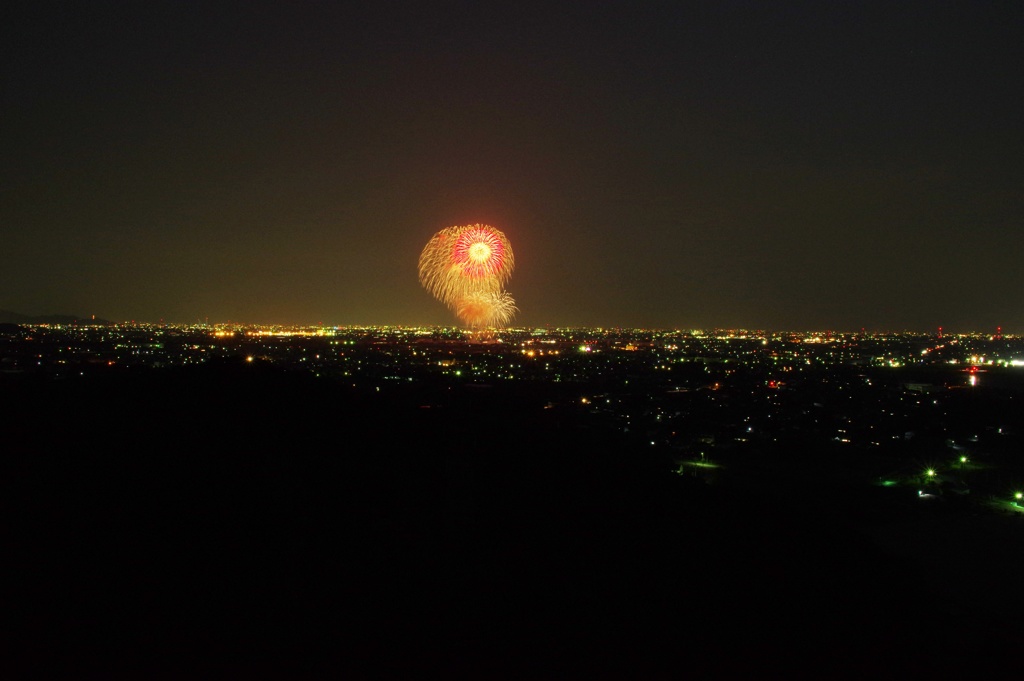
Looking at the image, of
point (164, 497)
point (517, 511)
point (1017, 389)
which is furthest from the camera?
point (1017, 389)

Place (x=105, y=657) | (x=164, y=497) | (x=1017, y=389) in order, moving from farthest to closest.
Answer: (x=1017, y=389) → (x=164, y=497) → (x=105, y=657)

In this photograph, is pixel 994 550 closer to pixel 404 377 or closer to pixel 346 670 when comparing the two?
pixel 346 670

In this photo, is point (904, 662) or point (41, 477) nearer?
point (904, 662)

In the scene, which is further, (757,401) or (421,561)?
(757,401)

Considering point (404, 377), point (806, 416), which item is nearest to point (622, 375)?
point (404, 377)

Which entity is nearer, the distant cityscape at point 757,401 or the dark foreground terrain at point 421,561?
the dark foreground terrain at point 421,561

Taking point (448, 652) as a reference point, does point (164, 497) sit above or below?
above

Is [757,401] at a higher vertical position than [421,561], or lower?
higher

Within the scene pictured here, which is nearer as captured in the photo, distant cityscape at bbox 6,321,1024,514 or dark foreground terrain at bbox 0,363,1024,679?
dark foreground terrain at bbox 0,363,1024,679
